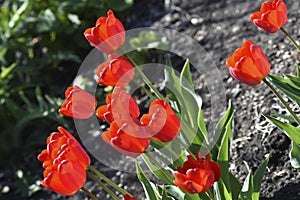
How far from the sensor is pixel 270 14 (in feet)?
6.98

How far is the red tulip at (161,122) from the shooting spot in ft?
6.12

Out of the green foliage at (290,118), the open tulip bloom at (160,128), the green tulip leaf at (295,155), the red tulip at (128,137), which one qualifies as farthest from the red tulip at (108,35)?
the green tulip leaf at (295,155)

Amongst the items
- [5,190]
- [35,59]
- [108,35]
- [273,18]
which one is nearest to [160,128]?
[108,35]

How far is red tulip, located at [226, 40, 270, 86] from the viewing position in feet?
6.61

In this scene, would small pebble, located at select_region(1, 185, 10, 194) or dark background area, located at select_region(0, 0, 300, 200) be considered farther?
small pebble, located at select_region(1, 185, 10, 194)

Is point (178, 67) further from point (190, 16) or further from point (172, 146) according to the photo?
point (172, 146)

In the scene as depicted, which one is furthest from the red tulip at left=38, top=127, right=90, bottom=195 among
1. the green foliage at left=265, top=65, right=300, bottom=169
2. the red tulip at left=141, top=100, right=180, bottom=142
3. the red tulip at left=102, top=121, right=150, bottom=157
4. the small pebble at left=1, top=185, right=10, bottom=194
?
the small pebble at left=1, top=185, right=10, bottom=194

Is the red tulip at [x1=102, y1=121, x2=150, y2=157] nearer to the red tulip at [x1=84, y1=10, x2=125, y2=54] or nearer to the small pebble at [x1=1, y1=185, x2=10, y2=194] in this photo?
the red tulip at [x1=84, y1=10, x2=125, y2=54]

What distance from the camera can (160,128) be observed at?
187 centimetres

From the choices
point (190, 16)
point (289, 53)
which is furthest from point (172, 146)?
point (190, 16)

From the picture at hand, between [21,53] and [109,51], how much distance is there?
2388mm

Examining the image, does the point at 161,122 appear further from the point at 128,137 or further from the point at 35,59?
the point at 35,59

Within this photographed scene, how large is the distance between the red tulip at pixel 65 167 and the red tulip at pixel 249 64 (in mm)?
512

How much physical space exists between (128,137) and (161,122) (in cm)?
10
